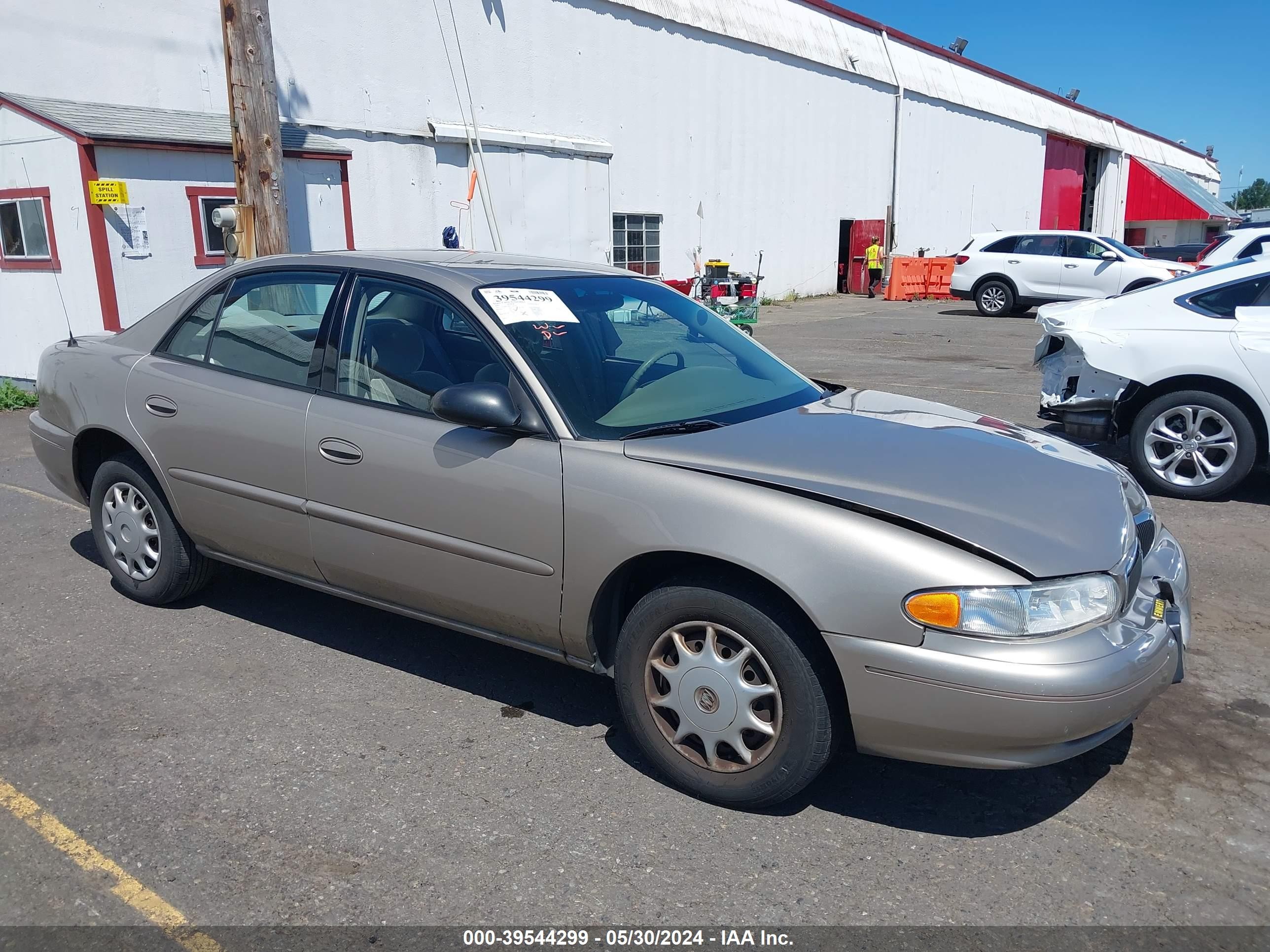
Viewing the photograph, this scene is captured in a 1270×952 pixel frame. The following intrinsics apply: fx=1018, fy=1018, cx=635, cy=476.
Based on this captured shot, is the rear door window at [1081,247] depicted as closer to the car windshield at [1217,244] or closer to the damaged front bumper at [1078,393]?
the car windshield at [1217,244]

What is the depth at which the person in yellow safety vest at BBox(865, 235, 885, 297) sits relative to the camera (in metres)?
25.9

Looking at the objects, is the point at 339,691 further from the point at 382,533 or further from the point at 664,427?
the point at 664,427

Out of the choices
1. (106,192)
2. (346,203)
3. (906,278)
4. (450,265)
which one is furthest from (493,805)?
(906,278)

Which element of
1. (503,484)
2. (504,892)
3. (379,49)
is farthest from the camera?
(379,49)

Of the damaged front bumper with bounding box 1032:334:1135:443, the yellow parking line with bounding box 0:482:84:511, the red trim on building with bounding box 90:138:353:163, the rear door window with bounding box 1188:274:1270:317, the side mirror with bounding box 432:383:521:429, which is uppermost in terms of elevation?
the red trim on building with bounding box 90:138:353:163

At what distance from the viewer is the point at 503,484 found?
3297 mm

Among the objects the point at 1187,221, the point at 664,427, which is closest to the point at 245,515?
the point at 664,427

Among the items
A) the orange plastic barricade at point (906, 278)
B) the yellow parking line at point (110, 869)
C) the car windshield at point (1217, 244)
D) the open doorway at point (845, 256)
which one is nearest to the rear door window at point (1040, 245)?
the car windshield at point (1217, 244)

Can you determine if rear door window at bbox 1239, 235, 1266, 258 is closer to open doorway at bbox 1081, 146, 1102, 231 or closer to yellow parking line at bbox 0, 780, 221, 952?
yellow parking line at bbox 0, 780, 221, 952

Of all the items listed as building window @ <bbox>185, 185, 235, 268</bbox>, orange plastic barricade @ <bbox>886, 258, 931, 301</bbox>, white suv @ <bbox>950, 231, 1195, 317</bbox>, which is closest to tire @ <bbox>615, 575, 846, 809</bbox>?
building window @ <bbox>185, 185, 235, 268</bbox>

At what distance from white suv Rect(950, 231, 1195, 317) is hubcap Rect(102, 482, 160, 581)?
17424 mm

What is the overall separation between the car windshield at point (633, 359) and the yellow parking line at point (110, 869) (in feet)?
5.75

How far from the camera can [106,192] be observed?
31.4ft

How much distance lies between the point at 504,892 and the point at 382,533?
1395 millimetres
